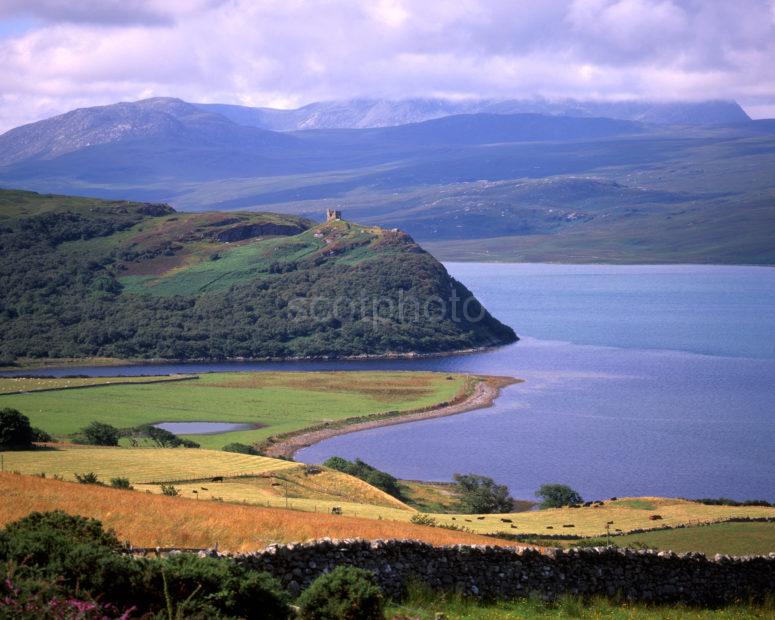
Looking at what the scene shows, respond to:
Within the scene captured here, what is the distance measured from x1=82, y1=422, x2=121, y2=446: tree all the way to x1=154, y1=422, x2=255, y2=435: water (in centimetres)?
1079

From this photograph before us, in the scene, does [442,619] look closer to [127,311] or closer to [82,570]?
[82,570]

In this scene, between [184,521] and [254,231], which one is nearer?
[184,521]

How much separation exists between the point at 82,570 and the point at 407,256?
135438 mm

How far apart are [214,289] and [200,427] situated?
7261 cm

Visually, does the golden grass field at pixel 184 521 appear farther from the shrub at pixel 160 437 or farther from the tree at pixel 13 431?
the shrub at pixel 160 437

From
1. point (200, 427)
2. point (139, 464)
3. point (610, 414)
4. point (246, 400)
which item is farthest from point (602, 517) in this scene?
point (246, 400)

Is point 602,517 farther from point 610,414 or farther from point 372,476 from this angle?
point 610,414

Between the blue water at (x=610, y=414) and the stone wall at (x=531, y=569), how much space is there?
114ft

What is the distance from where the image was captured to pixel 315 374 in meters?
102

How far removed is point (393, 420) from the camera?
75.6m

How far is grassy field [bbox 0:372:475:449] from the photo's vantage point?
227 feet

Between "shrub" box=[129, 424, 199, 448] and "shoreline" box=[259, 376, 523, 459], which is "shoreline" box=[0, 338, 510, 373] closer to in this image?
"shoreline" box=[259, 376, 523, 459]

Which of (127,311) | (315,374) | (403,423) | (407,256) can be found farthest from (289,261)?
(403,423)

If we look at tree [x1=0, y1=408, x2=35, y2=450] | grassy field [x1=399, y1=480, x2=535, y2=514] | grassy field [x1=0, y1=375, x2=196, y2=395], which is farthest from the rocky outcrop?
tree [x1=0, y1=408, x2=35, y2=450]
